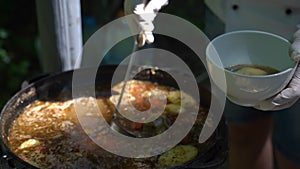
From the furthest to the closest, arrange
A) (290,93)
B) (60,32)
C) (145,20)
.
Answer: (60,32) → (145,20) → (290,93)

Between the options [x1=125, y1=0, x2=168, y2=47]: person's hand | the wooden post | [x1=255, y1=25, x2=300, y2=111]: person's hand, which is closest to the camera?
[x1=255, y1=25, x2=300, y2=111]: person's hand

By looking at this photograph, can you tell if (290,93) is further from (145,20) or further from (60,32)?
(60,32)

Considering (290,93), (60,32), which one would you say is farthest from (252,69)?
(60,32)

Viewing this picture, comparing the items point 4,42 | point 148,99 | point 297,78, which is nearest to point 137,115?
point 148,99

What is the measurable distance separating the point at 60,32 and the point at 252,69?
0.68 m

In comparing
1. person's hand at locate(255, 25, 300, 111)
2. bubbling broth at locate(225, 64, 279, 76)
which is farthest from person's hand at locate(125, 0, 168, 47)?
person's hand at locate(255, 25, 300, 111)

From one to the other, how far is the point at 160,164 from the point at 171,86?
16.1 inches

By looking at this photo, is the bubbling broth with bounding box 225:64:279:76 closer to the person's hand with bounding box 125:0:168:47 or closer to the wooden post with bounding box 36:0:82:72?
the person's hand with bounding box 125:0:168:47

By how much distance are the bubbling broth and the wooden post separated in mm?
583

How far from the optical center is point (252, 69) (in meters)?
1.43

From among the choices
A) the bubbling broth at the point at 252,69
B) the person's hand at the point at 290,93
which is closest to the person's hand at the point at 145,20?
the bubbling broth at the point at 252,69

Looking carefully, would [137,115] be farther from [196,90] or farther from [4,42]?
[4,42]

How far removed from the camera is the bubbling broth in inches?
55.4

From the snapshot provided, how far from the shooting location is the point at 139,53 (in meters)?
1.80
